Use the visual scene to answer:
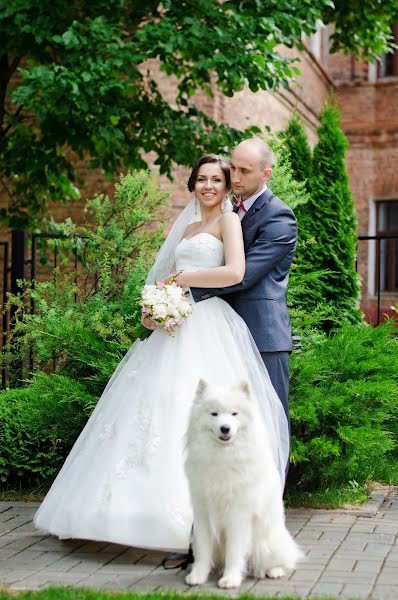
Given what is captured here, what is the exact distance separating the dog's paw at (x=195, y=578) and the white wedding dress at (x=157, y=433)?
36 centimetres

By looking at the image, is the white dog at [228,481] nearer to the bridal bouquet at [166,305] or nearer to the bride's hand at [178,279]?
the bridal bouquet at [166,305]

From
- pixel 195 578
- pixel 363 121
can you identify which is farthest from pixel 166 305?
pixel 363 121

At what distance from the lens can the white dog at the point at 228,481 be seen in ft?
14.4

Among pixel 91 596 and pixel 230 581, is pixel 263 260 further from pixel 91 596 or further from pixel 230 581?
pixel 91 596

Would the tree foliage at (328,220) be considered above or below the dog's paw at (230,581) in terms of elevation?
above

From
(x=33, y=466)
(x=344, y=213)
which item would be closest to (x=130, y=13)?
(x=344, y=213)

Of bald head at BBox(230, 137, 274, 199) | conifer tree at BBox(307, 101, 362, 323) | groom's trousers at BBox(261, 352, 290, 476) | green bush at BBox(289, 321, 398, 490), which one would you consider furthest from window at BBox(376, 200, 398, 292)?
bald head at BBox(230, 137, 274, 199)

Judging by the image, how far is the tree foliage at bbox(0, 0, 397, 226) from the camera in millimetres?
9656

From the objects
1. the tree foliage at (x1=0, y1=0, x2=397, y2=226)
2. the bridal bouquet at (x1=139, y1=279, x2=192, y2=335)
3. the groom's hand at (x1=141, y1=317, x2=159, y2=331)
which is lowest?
the groom's hand at (x1=141, y1=317, x2=159, y2=331)

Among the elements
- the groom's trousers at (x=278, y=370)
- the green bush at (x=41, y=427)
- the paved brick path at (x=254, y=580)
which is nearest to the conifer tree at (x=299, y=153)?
the green bush at (x=41, y=427)

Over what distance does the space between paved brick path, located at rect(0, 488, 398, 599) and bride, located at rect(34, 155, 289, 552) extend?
0.56 feet

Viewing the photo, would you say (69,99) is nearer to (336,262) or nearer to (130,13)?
(130,13)

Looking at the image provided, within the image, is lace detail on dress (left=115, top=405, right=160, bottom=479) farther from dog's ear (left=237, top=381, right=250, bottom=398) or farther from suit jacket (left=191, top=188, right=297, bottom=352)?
dog's ear (left=237, top=381, right=250, bottom=398)

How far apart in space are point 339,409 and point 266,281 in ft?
5.54
